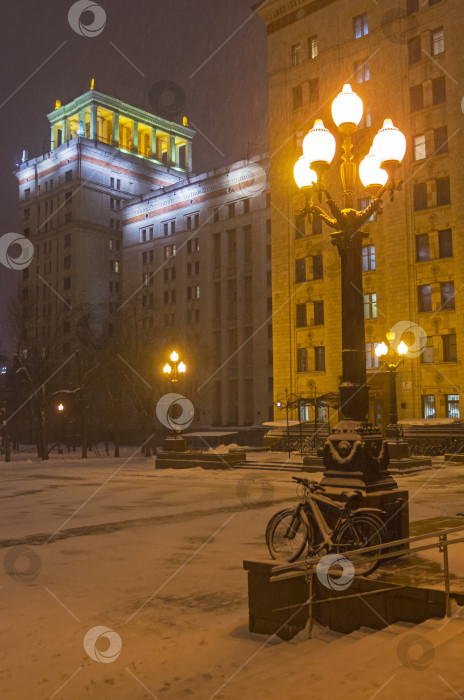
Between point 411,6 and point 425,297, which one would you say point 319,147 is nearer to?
point 425,297

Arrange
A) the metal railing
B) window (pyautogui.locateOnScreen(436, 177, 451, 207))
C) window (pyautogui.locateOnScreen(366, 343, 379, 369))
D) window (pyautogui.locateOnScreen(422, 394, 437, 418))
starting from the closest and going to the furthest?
the metal railing, window (pyautogui.locateOnScreen(422, 394, 437, 418)), window (pyautogui.locateOnScreen(436, 177, 451, 207)), window (pyautogui.locateOnScreen(366, 343, 379, 369))

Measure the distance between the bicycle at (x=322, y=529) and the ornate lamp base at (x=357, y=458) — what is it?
272mm

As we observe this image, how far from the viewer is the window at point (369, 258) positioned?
4075 cm

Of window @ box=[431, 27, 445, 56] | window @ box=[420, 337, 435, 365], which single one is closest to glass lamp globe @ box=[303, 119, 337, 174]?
window @ box=[420, 337, 435, 365]

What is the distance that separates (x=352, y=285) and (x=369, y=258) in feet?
108

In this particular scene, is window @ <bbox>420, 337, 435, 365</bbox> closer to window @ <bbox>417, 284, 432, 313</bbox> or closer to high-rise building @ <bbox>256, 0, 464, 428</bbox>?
high-rise building @ <bbox>256, 0, 464, 428</bbox>

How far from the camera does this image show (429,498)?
16.5m

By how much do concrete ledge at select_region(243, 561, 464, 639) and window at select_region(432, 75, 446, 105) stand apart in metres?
37.5

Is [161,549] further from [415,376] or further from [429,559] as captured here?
[415,376]

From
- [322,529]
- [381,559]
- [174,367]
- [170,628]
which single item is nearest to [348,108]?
[322,529]

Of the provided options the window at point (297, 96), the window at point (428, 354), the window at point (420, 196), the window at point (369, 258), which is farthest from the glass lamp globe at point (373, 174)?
the window at point (297, 96)

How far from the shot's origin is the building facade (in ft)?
201

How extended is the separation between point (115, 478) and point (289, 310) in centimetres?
2209

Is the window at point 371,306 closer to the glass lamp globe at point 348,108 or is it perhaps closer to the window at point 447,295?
the window at point 447,295
